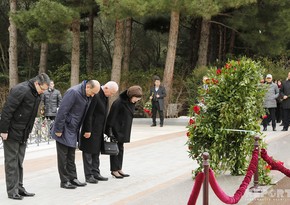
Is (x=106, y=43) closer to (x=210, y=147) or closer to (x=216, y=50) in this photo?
(x=216, y=50)

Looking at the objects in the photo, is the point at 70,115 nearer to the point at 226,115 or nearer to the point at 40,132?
the point at 226,115

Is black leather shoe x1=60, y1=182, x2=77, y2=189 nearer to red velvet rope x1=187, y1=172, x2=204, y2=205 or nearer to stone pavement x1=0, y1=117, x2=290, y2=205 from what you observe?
stone pavement x1=0, y1=117, x2=290, y2=205

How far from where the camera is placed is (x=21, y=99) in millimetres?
7371

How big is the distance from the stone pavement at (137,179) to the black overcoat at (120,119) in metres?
0.75

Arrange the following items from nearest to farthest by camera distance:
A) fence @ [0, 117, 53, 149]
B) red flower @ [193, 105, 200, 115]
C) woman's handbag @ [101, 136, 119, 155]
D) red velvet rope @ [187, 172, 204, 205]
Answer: red velvet rope @ [187, 172, 204, 205]
red flower @ [193, 105, 200, 115]
woman's handbag @ [101, 136, 119, 155]
fence @ [0, 117, 53, 149]

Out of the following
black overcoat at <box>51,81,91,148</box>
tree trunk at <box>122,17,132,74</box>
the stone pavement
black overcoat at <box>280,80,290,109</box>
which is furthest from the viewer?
tree trunk at <box>122,17,132,74</box>

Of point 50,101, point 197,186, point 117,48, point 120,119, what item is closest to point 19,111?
point 120,119

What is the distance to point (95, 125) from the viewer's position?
8688 millimetres

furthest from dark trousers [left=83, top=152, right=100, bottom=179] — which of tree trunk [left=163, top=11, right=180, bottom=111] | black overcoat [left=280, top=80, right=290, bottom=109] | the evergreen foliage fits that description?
tree trunk [left=163, top=11, right=180, bottom=111]

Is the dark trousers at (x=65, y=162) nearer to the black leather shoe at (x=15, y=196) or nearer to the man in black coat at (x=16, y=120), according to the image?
the man in black coat at (x=16, y=120)

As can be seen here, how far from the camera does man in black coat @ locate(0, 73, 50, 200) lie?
7.34 meters

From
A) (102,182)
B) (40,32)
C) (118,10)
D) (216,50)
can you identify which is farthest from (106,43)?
(102,182)

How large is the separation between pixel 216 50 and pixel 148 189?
83.9ft

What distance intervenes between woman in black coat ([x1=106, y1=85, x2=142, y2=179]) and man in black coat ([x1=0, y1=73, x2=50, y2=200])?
1.75m
